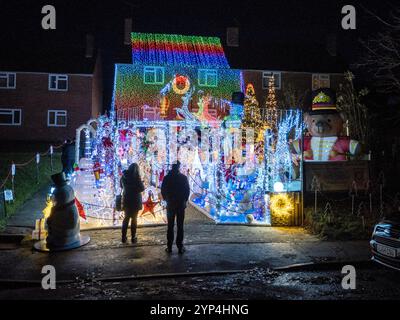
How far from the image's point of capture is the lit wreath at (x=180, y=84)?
26.5m

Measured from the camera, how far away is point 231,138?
591 inches

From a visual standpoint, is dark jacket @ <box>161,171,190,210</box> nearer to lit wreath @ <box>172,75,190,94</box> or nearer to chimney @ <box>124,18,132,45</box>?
lit wreath @ <box>172,75,190,94</box>

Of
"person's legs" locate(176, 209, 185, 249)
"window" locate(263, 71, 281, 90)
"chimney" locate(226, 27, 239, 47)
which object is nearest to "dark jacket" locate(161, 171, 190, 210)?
"person's legs" locate(176, 209, 185, 249)

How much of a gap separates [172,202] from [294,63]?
26.5 m

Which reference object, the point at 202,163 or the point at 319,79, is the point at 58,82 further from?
the point at 319,79

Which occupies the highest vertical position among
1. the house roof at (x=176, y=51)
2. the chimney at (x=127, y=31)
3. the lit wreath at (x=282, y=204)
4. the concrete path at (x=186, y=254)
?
the chimney at (x=127, y=31)

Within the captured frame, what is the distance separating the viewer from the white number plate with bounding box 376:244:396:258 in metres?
6.97

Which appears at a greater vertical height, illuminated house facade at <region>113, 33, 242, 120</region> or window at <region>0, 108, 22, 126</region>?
illuminated house facade at <region>113, 33, 242, 120</region>

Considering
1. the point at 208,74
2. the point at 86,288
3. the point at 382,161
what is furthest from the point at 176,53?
the point at 86,288

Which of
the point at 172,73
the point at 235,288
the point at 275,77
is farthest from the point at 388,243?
the point at 275,77

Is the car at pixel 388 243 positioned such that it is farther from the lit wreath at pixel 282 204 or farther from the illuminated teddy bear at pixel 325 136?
the illuminated teddy bear at pixel 325 136

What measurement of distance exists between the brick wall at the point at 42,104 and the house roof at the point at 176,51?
13.4ft

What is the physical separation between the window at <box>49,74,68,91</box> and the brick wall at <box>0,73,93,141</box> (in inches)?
9.7

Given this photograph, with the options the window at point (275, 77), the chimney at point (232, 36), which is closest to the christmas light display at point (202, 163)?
the window at point (275, 77)
